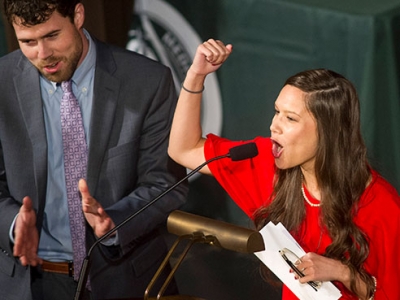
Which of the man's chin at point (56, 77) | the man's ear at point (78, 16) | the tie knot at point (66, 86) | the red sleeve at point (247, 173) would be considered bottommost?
the red sleeve at point (247, 173)

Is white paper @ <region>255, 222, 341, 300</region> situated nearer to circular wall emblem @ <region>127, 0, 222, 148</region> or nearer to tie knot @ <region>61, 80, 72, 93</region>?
tie knot @ <region>61, 80, 72, 93</region>

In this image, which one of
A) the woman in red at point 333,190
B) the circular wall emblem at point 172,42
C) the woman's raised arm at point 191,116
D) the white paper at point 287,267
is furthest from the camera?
the circular wall emblem at point 172,42

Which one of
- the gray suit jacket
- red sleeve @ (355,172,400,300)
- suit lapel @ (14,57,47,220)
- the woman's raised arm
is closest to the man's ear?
the gray suit jacket

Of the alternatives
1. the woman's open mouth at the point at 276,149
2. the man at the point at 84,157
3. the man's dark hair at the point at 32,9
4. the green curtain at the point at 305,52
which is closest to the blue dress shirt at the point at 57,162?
the man at the point at 84,157

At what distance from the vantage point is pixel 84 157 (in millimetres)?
3498

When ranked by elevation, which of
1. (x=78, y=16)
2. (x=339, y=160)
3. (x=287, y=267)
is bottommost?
(x=287, y=267)

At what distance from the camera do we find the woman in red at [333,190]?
9.01ft

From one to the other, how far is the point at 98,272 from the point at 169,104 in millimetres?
742

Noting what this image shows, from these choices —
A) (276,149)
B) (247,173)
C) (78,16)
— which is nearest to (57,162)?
(78,16)

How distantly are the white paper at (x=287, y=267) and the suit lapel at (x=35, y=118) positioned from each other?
1.14 meters

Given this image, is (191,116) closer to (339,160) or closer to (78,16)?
(339,160)

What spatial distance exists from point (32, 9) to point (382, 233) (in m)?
1.55

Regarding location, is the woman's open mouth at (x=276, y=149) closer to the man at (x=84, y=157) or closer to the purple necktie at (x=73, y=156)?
the man at (x=84, y=157)

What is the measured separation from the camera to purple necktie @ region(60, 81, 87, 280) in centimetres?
347
